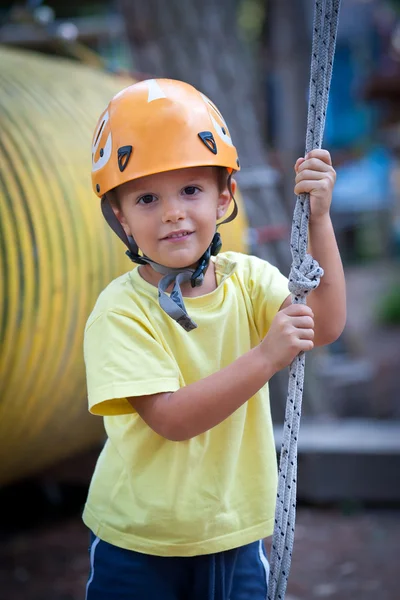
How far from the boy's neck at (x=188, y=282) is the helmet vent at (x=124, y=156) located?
0.86 feet

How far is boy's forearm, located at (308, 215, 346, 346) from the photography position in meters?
1.80

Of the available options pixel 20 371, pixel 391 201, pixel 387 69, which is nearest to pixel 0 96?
pixel 20 371

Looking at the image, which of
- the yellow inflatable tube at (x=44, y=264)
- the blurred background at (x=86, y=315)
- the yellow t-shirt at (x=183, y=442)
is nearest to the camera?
the yellow t-shirt at (x=183, y=442)

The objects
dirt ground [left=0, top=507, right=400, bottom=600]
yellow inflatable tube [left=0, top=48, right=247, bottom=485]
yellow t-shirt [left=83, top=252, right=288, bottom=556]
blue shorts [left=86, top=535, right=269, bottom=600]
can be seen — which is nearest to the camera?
yellow t-shirt [left=83, top=252, right=288, bottom=556]

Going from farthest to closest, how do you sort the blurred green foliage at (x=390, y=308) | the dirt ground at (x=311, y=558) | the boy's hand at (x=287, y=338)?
the blurred green foliage at (x=390, y=308), the dirt ground at (x=311, y=558), the boy's hand at (x=287, y=338)

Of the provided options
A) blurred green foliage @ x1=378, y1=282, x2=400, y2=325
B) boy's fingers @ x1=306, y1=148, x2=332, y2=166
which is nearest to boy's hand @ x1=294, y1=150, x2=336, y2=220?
boy's fingers @ x1=306, y1=148, x2=332, y2=166

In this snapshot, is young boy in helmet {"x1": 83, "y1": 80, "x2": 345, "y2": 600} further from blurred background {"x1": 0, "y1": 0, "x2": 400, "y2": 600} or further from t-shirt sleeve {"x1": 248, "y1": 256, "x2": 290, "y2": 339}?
blurred background {"x1": 0, "y1": 0, "x2": 400, "y2": 600}

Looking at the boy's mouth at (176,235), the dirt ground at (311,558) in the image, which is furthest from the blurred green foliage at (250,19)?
the boy's mouth at (176,235)

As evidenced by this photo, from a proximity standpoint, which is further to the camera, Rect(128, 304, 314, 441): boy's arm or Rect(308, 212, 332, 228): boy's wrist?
Rect(308, 212, 332, 228): boy's wrist

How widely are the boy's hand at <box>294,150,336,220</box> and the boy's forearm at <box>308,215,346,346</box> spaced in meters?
0.06

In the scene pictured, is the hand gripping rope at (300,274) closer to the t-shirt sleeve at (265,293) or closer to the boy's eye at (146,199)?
the t-shirt sleeve at (265,293)

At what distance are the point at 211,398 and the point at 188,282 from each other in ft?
1.06

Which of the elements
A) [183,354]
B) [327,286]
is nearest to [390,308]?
[327,286]

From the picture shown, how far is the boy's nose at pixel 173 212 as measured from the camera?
5.65 ft
